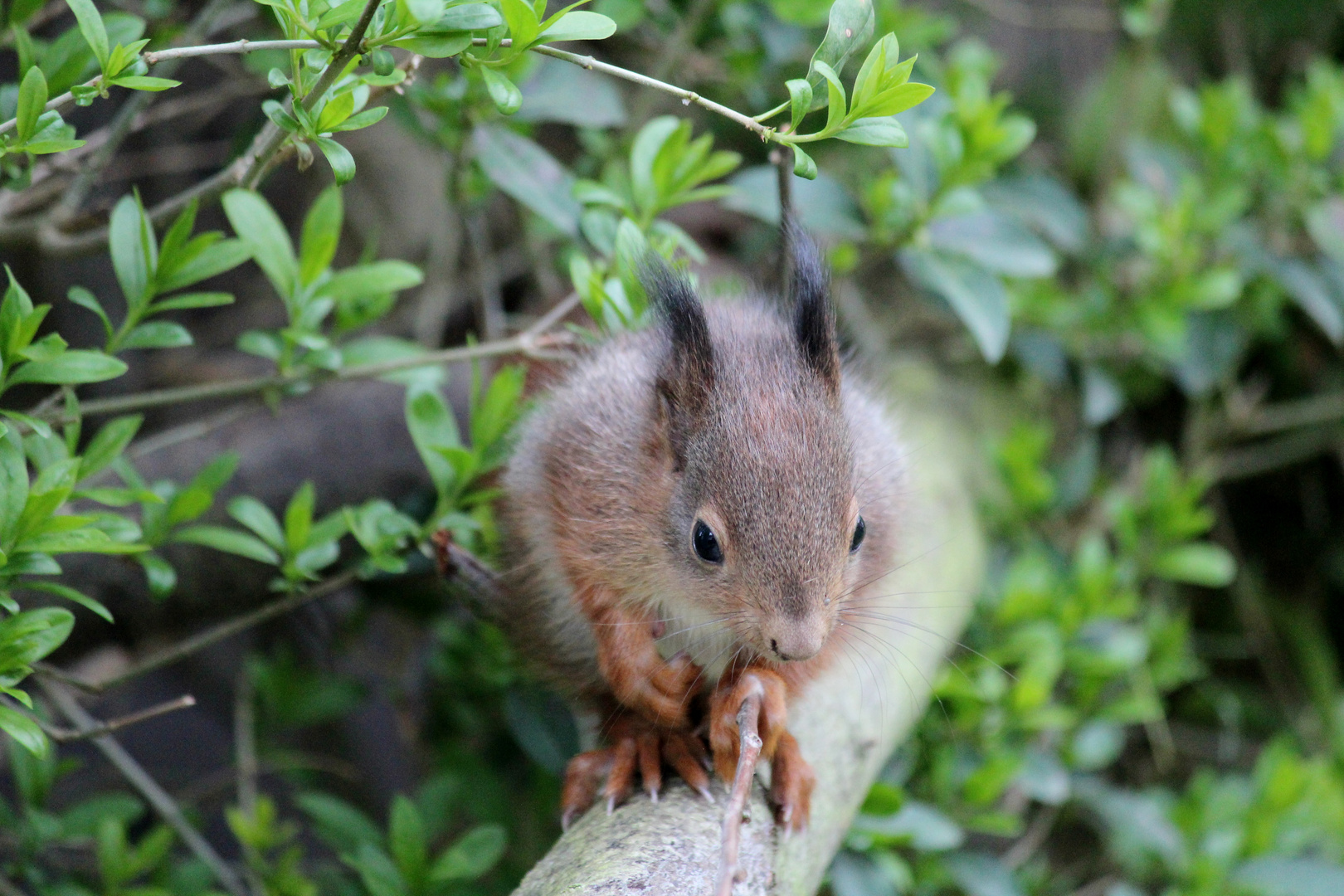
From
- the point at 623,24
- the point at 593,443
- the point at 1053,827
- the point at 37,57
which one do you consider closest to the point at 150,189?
the point at 37,57

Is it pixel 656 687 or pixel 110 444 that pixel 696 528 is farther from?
pixel 110 444

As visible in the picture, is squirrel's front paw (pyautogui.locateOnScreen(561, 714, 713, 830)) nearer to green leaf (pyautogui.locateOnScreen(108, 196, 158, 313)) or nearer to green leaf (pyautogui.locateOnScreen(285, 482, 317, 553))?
green leaf (pyautogui.locateOnScreen(285, 482, 317, 553))

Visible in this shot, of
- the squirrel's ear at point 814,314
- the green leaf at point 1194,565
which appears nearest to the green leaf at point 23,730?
the squirrel's ear at point 814,314

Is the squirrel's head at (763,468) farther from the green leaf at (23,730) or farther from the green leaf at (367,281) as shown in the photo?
the green leaf at (23,730)

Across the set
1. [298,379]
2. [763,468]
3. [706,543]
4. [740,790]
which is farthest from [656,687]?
[298,379]

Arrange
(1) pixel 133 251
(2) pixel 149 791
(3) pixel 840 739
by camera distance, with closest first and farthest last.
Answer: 1. (1) pixel 133 251
2. (3) pixel 840 739
3. (2) pixel 149 791
